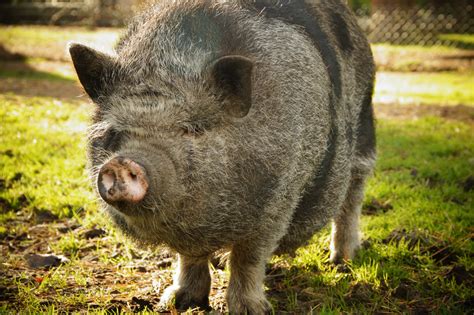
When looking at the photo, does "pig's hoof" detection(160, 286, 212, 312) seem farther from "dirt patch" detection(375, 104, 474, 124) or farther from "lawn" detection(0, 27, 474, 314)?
"dirt patch" detection(375, 104, 474, 124)

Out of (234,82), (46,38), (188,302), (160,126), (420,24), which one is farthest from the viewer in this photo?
(46,38)

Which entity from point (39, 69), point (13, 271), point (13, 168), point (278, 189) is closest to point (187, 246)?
point (278, 189)

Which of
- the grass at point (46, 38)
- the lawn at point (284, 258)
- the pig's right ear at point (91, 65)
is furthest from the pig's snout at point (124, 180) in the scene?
the grass at point (46, 38)

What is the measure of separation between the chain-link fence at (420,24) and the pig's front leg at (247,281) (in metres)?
17.2

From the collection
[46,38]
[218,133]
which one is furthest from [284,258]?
[46,38]

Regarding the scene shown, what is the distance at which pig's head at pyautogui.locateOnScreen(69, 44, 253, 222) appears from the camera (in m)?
2.54

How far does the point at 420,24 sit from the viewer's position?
19.3 metres

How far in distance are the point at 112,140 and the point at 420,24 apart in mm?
18306

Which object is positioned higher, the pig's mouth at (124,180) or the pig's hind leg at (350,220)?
the pig's mouth at (124,180)

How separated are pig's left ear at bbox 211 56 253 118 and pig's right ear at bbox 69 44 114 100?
2.02 ft

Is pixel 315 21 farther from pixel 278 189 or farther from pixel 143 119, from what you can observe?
pixel 143 119

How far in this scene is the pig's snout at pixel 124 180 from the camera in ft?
8.11

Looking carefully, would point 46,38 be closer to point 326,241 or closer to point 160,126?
point 326,241

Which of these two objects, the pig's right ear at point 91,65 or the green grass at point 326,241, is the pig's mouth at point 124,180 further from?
the green grass at point 326,241
